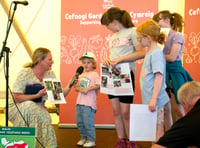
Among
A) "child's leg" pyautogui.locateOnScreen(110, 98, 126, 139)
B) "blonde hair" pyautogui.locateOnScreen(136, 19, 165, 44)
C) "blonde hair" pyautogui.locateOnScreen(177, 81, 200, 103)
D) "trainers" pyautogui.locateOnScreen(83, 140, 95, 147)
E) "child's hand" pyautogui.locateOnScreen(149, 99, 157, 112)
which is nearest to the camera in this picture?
"blonde hair" pyautogui.locateOnScreen(177, 81, 200, 103)

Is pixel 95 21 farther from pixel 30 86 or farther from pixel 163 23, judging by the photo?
pixel 30 86

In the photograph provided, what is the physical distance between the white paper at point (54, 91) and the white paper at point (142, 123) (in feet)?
2.15

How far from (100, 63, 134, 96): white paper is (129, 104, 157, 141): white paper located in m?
0.25

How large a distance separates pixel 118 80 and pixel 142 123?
431 mm

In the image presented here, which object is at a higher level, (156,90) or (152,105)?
(156,90)

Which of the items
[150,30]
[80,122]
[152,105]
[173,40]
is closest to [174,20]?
[173,40]

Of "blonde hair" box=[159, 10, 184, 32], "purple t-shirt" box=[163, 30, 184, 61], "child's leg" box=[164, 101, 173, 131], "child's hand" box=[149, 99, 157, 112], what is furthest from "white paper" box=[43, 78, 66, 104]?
"blonde hair" box=[159, 10, 184, 32]

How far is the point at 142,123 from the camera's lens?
6.94 feet

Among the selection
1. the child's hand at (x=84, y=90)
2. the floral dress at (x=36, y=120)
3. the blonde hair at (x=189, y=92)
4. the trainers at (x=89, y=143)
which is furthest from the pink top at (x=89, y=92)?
the blonde hair at (x=189, y=92)

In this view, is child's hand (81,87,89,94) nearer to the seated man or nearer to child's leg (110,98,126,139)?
child's leg (110,98,126,139)

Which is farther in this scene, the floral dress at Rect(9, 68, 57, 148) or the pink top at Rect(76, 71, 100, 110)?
the pink top at Rect(76, 71, 100, 110)

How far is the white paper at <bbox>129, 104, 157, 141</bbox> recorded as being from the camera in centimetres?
210

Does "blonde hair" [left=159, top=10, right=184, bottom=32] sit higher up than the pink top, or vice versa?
"blonde hair" [left=159, top=10, right=184, bottom=32]

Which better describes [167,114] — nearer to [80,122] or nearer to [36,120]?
[80,122]
